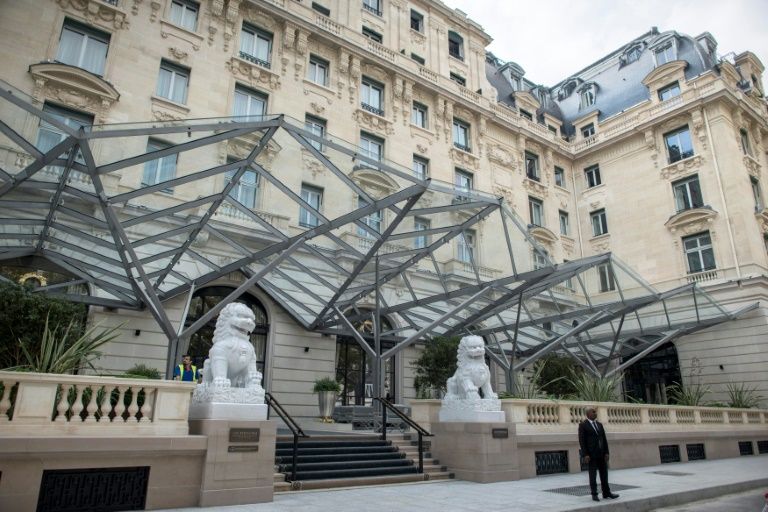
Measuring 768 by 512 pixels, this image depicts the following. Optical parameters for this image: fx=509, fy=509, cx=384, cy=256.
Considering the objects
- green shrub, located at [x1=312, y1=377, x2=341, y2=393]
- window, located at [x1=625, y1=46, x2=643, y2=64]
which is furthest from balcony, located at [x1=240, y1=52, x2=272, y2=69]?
window, located at [x1=625, y1=46, x2=643, y2=64]

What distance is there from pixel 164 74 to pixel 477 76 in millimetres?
Answer: 16752

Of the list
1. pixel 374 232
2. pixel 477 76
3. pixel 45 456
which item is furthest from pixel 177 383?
pixel 477 76

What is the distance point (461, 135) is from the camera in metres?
26.2

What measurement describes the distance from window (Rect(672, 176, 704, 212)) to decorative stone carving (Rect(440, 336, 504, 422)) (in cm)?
1958

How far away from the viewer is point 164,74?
1805 centimetres

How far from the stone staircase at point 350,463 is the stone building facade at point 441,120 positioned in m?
6.36

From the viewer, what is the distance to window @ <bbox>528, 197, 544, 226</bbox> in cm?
2796

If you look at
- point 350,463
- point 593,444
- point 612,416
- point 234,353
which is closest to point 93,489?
point 234,353

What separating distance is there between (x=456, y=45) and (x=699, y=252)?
16.5 meters

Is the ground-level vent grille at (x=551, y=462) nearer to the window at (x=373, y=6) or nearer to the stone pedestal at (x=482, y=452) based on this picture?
the stone pedestal at (x=482, y=452)

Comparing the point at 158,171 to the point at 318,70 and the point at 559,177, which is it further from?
the point at 559,177

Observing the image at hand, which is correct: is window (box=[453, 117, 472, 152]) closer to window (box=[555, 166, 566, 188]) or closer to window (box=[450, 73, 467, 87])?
window (box=[450, 73, 467, 87])

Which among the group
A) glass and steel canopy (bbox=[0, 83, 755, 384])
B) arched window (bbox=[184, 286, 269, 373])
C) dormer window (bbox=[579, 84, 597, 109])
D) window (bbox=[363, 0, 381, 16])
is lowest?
arched window (bbox=[184, 286, 269, 373])

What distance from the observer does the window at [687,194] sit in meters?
25.3
